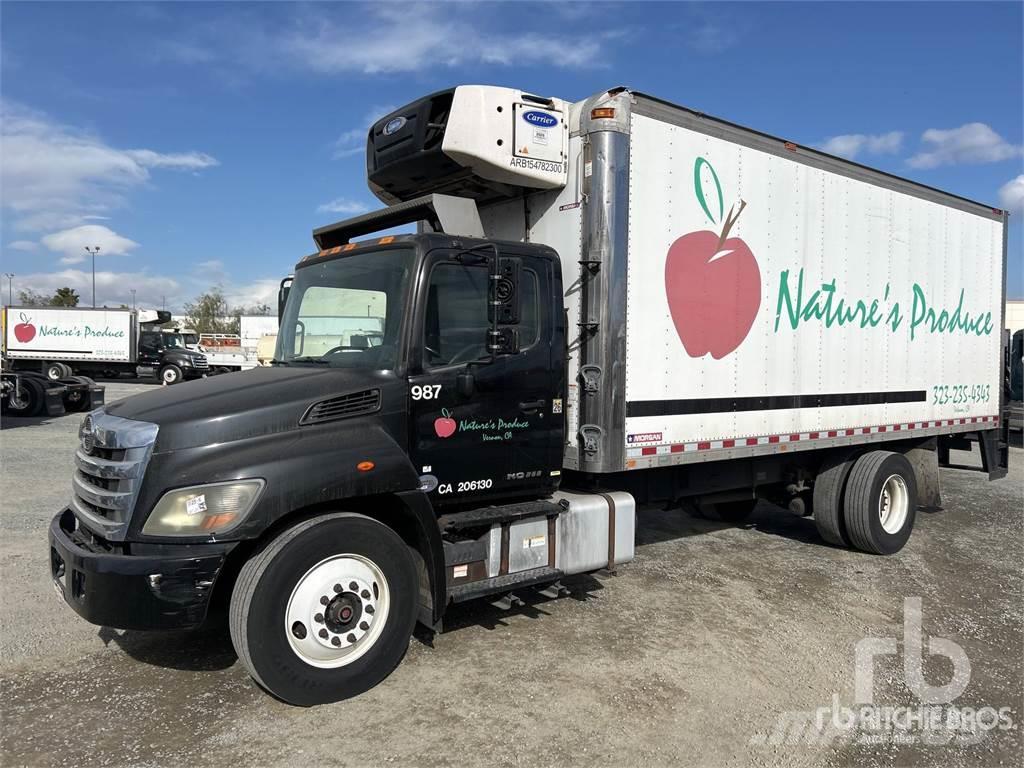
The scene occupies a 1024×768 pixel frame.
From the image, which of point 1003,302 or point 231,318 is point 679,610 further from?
point 231,318

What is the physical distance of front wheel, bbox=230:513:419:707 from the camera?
3832 mm

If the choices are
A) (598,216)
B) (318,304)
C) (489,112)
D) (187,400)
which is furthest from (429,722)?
(489,112)

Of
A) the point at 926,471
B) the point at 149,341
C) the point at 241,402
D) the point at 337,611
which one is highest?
the point at 149,341

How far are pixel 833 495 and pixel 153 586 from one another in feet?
21.1

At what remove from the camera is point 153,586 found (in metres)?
3.69

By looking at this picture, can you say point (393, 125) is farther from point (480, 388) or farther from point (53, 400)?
point (53, 400)

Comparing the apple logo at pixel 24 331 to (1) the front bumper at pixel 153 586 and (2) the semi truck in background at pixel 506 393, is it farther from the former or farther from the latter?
(1) the front bumper at pixel 153 586

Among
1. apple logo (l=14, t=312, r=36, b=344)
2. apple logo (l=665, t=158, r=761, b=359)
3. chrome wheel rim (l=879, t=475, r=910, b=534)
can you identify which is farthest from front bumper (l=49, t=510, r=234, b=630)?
apple logo (l=14, t=312, r=36, b=344)

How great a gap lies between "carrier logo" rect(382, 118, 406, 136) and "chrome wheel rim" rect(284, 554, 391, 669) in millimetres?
3245

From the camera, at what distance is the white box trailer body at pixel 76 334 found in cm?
3406

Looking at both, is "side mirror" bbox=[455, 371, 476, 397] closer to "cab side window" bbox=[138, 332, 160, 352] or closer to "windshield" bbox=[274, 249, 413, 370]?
"windshield" bbox=[274, 249, 413, 370]

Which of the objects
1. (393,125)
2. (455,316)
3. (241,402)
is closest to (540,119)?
(393,125)

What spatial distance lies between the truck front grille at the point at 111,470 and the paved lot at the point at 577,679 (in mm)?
1007

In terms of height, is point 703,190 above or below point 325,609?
above
